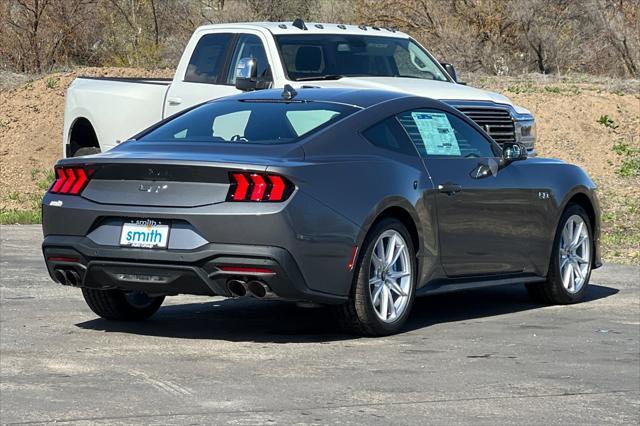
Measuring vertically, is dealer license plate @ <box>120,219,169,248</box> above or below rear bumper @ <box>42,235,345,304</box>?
above

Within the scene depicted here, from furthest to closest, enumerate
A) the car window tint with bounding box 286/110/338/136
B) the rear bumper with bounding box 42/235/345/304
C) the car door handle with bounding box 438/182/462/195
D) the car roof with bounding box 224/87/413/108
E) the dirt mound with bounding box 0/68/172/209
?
the dirt mound with bounding box 0/68/172/209 → the car roof with bounding box 224/87/413/108 → the car door handle with bounding box 438/182/462/195 → the car window tint with bounding box 286/110/338/136 → the rear bumper with bounding box 42/235/345/304

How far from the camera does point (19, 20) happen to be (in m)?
32.2

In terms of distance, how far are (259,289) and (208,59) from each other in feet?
26.4

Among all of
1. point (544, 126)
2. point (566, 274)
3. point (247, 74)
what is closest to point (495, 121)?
point (247, 74)

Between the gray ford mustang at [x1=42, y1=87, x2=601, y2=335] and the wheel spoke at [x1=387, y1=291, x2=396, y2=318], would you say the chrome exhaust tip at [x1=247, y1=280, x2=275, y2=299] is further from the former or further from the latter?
the wheel spoke at [x1=387, y1=291, x2=396, y2=318]

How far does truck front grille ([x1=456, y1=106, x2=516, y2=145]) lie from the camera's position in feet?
49.4

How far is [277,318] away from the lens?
10.3m

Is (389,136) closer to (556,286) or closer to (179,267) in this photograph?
(179,267)

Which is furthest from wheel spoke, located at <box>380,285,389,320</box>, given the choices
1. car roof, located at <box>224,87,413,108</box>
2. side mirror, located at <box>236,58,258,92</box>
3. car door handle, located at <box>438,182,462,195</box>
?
side mirror, located at <box>236,58,258,92</box>

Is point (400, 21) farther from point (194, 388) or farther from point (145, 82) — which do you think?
point (194, 388)

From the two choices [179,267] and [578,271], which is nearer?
[179,267]

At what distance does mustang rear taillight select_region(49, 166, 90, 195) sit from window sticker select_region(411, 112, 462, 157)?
7.64ft

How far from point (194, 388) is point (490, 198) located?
3482 mm

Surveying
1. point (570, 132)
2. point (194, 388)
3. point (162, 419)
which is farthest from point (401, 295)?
point (570, 132)
